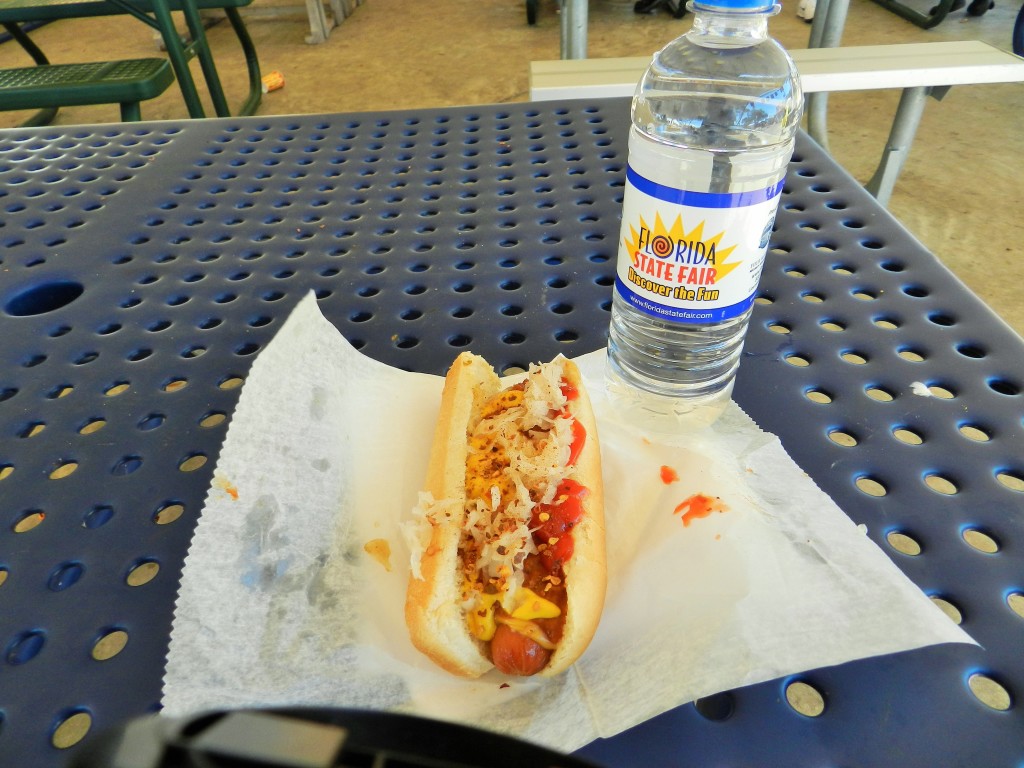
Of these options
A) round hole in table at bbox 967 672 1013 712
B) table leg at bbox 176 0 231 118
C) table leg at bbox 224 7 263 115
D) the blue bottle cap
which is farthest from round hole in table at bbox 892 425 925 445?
table leg at bbox 224 7 263 115

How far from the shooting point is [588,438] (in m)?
1.11

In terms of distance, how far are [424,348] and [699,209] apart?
0.58m

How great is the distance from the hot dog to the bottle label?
23 cm

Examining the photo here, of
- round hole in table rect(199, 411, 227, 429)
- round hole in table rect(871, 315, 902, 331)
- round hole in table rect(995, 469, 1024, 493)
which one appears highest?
round hole in table rect(871, 315, 902, 331)

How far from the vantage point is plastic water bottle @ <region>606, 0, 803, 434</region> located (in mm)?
917

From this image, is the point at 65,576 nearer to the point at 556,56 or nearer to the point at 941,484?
the point at 941,484

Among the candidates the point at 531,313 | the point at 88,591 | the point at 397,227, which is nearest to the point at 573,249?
the point at 531,313

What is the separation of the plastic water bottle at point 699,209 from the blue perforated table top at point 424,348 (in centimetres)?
12

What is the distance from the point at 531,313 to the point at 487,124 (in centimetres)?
93

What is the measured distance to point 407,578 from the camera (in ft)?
3.22

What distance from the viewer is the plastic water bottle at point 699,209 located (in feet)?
3.01

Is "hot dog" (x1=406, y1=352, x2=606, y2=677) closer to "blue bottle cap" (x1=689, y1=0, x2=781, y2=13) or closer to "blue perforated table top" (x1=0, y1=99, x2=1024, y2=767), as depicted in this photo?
"blue perforated table top" (x1=0, y1=99, x2=1024, y2=767)

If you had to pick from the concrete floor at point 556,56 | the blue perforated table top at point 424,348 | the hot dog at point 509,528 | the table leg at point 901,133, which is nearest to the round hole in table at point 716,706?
the blue perforated table top at point 424,348

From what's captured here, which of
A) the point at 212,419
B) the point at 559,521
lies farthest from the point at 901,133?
the point at 212,419
